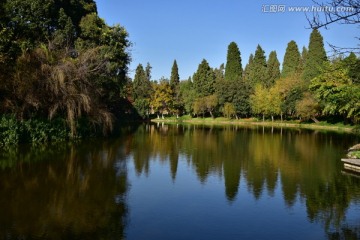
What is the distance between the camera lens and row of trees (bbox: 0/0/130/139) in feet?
82.3

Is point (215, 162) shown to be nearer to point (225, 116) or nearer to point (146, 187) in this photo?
point (146, 187)

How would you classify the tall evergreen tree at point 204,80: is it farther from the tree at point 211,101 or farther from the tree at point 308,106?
the tree at point 308,106

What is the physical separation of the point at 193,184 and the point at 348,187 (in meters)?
6.16

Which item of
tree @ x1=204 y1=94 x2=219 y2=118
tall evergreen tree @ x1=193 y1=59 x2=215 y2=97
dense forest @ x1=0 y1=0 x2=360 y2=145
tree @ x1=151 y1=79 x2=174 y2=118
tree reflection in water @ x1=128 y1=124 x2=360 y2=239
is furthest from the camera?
tree @ x1=151 y1=79 x2=174 y2=118

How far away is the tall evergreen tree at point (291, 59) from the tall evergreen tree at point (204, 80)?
1406 cm

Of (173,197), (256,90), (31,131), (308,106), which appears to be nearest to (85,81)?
(31,131)

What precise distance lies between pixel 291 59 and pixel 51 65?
5582 centimetres

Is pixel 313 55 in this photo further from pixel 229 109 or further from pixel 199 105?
pixel 199 105

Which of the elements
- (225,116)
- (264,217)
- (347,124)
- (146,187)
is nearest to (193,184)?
(146,187)

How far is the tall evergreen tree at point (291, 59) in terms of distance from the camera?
72375 mm

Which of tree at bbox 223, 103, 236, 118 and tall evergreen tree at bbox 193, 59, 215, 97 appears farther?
tall evergreen tree at bbox 193, 59, 215, 97

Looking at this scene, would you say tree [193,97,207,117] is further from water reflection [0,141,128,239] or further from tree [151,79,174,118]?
water reflection [0,141,128,239]

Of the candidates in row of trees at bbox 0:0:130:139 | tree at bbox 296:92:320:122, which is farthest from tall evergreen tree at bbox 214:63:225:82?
row of trees at bbox 0:0:130:139

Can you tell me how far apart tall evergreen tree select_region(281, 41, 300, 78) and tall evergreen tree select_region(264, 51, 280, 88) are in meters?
1.81
